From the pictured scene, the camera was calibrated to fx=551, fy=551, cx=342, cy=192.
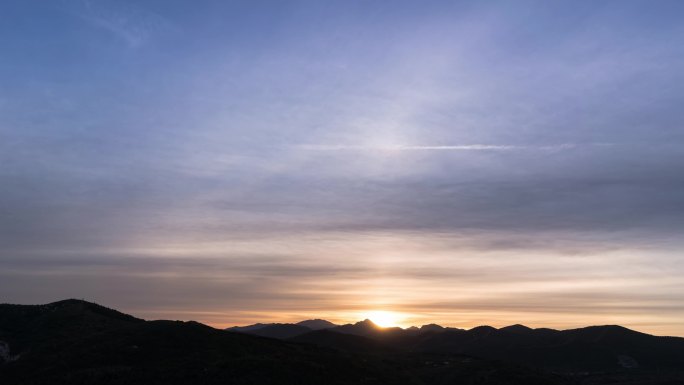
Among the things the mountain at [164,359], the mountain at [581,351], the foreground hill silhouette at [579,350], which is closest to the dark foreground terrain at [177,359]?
the mountain at [164,359]

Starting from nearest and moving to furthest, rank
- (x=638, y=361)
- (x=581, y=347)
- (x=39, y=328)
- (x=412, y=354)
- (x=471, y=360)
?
(x=39, y=328)
(x=471, y=360)
(x=412, y=354)
(x=638, y=361)
(x=581, y=347)

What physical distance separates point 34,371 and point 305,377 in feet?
112

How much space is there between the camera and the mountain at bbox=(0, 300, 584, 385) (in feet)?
213

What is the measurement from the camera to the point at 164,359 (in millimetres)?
70812

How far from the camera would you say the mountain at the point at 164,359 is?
2554 inches

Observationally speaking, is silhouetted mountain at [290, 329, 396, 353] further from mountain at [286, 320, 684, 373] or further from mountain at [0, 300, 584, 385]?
mountain at [0, 300, 584, 385]

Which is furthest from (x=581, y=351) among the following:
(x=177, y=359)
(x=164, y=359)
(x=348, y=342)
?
(x=164, y=359)

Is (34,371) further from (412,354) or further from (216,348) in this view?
(412,354)

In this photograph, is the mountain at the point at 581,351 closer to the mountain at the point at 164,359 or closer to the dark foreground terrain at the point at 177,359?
the dark foreground terrain at the point at 177,359

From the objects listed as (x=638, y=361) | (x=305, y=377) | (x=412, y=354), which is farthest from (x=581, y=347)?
(x=305, y=377)

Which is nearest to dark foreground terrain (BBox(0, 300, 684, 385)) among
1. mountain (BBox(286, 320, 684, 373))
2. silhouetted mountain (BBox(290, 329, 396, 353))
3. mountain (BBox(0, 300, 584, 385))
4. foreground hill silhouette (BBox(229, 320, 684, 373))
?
mountain (BBox(0, 300, 584, 385))

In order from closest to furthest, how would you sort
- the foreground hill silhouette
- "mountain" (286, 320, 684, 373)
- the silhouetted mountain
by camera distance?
1. the silhouetted mountain
2. "mountain" (286, 320, 684, 373)
3. the foreground hill silhouette

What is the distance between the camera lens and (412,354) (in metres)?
131

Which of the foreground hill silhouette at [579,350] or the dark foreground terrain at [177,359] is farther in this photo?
the foreground hill silhouette at [579,350]
